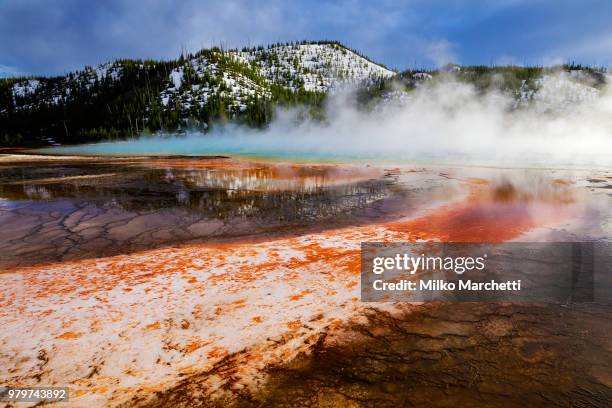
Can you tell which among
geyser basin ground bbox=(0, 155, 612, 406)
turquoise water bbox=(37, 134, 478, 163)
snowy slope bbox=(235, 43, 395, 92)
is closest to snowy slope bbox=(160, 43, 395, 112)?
Result: snowy slope bbox=(235, 43, 395, 92)

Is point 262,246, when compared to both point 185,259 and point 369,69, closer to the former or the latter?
point 185,259

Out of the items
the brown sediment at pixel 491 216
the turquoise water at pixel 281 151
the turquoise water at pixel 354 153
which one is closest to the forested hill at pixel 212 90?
the turquoise water at pixel 354 153

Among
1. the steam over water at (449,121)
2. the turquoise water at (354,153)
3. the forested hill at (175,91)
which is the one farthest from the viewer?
the forested hill at (175,91)

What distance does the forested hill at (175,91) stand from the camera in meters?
91.8

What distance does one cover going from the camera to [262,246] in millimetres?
6258

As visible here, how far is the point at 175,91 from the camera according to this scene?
106312mm

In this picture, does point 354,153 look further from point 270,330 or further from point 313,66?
point 313,66

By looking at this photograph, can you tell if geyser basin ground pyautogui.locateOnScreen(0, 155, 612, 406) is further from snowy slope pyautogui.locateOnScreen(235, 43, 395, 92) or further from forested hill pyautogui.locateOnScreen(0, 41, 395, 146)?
snowy slope pyautogui.locateOnScreen(235, 43, 395, 92)

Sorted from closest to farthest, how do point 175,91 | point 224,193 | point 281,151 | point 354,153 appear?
point 224,193, point 354,153, point 281,151, point 175,91

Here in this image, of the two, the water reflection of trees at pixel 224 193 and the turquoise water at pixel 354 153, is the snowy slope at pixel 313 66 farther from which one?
the water reflection of trees at pixel 224 193

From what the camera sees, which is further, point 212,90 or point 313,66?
point 313,66

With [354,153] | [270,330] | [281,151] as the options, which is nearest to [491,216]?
[270,330]

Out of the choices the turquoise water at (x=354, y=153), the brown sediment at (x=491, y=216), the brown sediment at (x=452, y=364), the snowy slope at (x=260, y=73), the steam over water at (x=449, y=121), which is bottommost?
the brown sediment at (x=452, y=364)

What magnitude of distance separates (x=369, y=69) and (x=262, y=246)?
16742 cm
